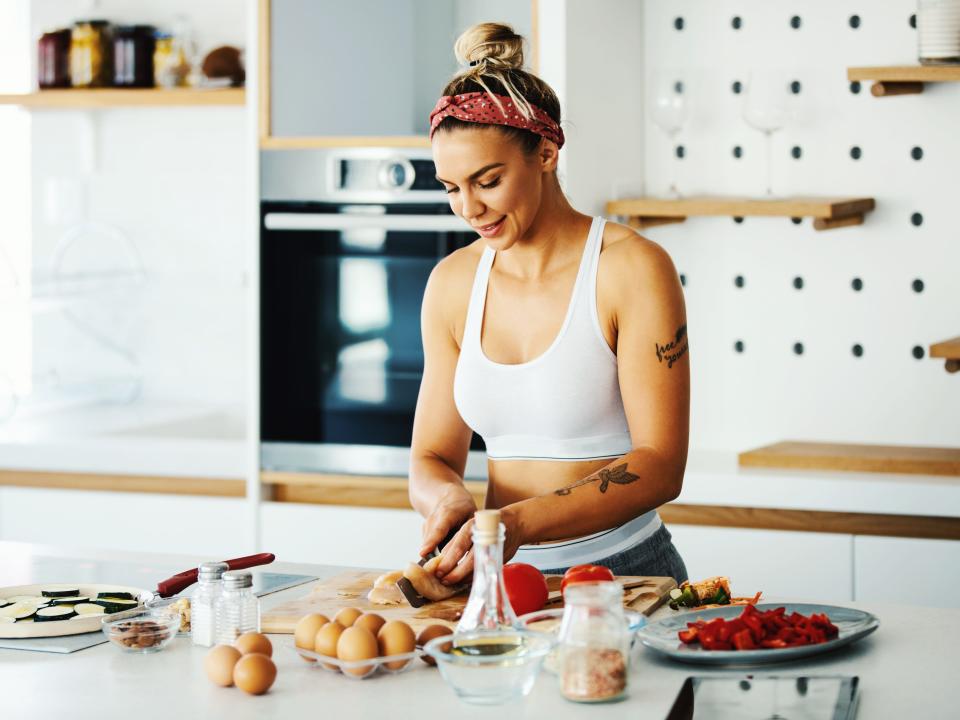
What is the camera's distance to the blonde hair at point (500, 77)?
72.0 inches

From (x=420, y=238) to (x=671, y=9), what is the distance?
0.90m

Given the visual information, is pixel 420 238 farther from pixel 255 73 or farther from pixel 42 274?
pixel 42 274

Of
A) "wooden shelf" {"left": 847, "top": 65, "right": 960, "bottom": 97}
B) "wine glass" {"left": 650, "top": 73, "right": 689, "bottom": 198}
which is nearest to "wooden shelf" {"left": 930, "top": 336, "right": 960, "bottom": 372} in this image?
"wooden shelf" {"left": 847, "top": 65, "right": 960, "bottom": 97}

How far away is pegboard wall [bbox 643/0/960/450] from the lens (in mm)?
3117

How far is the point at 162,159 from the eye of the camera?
3.92 meters

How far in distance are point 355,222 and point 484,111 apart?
140 cm

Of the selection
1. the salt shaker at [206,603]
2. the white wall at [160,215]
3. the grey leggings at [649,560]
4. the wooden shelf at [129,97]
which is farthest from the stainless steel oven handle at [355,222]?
the salt shaker at [206,603]

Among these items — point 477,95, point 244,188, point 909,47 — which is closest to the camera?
point 477,95

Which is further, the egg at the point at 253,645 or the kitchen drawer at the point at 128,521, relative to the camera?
the kitchen drawer at the point at 128,521

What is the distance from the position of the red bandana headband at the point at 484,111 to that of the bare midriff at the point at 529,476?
1.62 ft

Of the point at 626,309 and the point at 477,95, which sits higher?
the point at 477,95

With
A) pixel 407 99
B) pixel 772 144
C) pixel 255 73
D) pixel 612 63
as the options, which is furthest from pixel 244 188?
Answer: pixel 772 144

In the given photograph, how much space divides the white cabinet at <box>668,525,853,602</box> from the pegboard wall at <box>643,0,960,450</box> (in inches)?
19.8

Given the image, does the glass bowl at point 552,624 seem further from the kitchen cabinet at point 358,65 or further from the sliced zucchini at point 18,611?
the kitchen cabinet at point 358,65
